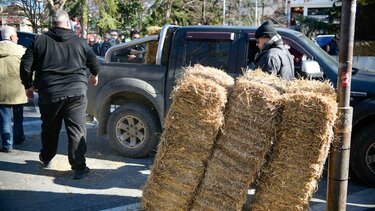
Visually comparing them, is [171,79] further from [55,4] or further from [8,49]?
[55,4]

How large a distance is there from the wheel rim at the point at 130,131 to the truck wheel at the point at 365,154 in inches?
114

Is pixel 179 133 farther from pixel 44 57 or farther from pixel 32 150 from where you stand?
pixel 32 150

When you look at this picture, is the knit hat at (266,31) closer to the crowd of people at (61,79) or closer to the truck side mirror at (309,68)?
the truck side mirror at (309,68)

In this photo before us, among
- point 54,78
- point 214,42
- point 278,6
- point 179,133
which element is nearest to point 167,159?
point 179,133

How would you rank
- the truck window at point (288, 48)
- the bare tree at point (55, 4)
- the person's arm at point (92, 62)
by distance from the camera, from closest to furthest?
the person's arm at point (92, 62)
the truck window at point (288, 48)
the bare tree at point (55, 4)

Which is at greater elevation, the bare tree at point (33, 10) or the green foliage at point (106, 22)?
the bare tree at point (33, 10)

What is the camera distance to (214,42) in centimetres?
607

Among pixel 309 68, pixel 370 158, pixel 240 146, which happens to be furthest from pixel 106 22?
pixel 240 146

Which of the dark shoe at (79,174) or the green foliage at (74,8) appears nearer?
the dark shoe at (79,174)

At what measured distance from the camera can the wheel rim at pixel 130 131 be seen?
6.42 metres

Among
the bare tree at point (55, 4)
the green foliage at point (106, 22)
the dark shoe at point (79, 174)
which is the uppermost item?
the bare tree at point (55, 4)

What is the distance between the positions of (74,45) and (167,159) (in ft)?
7.14

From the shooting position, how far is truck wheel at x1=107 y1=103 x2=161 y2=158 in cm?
633

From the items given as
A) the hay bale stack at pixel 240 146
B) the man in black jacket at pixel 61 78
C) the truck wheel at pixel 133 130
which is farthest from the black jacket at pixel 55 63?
the hay bale stack at pixel 240 146
